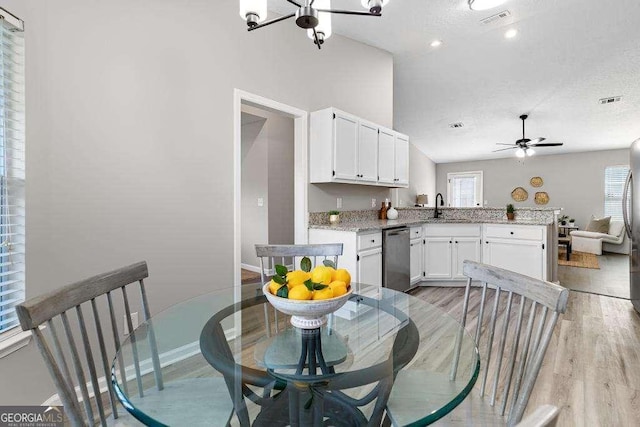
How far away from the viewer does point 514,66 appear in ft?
14.6

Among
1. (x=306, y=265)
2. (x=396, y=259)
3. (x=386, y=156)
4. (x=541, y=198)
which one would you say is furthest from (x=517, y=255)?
(x=541, y=198)

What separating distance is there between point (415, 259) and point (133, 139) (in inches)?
129

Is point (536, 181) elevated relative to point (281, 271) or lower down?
elevated

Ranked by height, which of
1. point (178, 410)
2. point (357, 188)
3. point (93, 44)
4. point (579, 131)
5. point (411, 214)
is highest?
point (579, 131)

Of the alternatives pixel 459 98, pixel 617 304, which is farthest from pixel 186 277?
pixel 459 98

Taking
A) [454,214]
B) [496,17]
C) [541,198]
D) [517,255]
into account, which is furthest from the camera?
[541,198]

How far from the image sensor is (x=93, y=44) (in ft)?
5.94

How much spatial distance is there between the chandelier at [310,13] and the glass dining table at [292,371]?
1.41 m

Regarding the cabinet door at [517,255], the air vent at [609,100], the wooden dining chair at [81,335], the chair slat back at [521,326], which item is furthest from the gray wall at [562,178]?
the wooden dining chair at [81,335]

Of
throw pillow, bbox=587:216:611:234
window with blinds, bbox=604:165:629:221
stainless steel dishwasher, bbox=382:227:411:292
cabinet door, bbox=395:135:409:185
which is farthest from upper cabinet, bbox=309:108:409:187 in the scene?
window with blinds, bbox=604:165:629:221

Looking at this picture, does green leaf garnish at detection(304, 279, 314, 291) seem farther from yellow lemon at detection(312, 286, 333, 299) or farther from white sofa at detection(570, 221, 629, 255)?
white sofa at detection(570, 221, 629, 255)

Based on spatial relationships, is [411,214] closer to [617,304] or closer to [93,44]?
[617,304]

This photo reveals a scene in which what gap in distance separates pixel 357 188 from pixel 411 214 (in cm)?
116

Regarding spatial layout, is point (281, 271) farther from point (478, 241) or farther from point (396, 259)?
point (478, 241)
